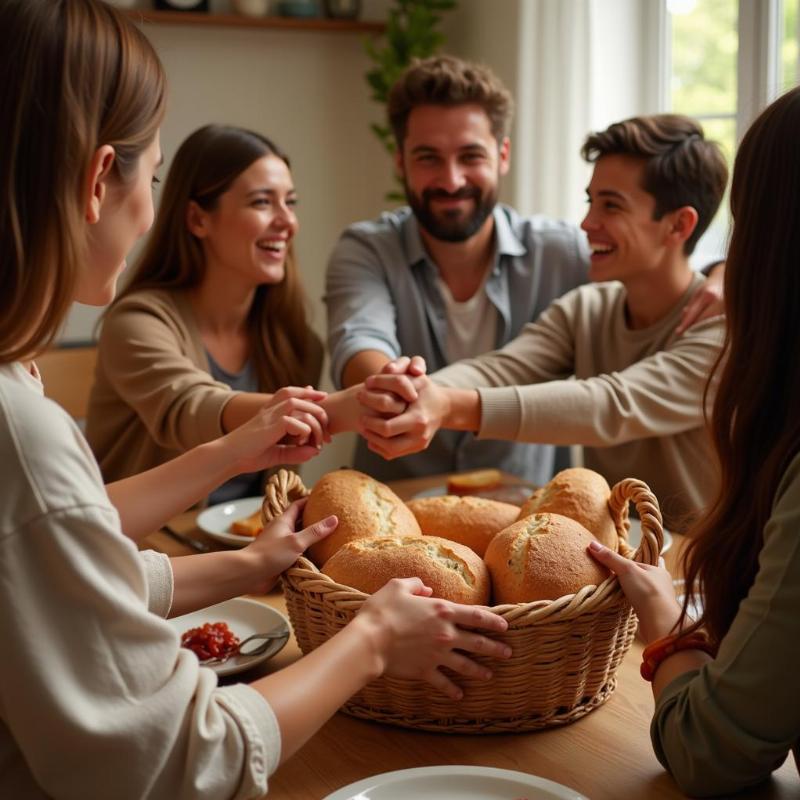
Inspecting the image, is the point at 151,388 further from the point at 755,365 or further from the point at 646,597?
the point at 755,365

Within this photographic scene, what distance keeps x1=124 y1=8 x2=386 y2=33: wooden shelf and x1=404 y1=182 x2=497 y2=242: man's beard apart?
Result: 55.2 inches

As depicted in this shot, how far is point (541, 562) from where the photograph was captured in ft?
3.64

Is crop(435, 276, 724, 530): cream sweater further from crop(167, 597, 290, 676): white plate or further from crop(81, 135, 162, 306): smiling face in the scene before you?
crop(81, 135, 162, 306): smiling face

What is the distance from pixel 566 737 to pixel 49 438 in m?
0.65

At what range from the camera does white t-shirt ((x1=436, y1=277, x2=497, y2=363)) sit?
270 cm

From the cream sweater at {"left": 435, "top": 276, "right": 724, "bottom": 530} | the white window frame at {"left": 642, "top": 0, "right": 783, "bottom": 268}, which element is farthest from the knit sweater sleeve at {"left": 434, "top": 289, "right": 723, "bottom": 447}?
the white window frame at {"left": 642, "top": 0, "right": 783, "bottom": 268}

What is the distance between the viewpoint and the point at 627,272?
2.21 metres

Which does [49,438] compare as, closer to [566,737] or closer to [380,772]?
[380,772]

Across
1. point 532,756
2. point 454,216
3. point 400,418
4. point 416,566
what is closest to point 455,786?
point 532,756

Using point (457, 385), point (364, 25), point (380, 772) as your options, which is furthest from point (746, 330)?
point (364, 25)

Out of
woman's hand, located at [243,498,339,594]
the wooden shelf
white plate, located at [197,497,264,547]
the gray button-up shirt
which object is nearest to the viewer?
woman's hand, located at [243,498,339,594]

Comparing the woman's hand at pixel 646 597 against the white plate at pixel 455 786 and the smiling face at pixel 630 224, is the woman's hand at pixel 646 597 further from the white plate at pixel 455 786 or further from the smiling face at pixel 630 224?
the smiling face at pixel 630 224

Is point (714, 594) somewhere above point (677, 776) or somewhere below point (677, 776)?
above

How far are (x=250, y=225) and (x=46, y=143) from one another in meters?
1.71
